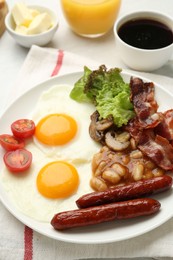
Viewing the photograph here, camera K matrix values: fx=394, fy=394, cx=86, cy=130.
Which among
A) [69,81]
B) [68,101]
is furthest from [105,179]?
[69,81]

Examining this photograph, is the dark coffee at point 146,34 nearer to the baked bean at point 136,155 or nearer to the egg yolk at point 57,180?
the baked bean at point 136,155

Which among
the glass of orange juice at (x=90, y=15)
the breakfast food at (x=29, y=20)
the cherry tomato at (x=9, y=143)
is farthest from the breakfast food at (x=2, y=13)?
the cherry tomato at (x=9, y=143)

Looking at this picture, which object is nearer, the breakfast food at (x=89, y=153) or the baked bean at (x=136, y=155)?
the breakfast food at (x=89, y=153)

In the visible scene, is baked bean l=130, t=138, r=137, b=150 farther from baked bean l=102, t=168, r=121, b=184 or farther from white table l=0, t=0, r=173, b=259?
Result: white table l=0, t=0, r=173, b=259

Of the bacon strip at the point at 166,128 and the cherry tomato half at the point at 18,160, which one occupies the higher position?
the cherry tomato half at the point at 18,160

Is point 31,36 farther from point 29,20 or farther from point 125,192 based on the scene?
point 125,192

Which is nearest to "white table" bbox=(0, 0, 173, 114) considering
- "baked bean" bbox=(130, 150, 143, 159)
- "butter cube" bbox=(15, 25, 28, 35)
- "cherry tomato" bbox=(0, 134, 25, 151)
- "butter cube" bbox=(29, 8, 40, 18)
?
"butter cube" bbox=(15, 25, 28, 35)

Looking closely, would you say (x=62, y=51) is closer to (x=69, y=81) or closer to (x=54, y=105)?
(x=69, y=81)
